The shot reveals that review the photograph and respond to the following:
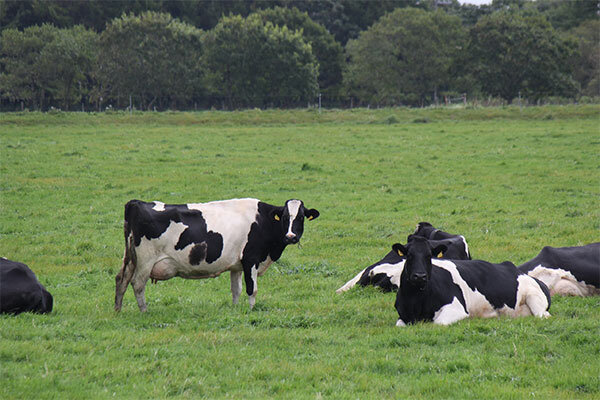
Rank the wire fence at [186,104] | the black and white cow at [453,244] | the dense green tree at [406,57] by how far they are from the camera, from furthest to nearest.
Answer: the dense green tree at [406,57] < the wire fence at [186,104] < the black and white cow at [453,244]

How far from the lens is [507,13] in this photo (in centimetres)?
7700

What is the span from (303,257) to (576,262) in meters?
5.85

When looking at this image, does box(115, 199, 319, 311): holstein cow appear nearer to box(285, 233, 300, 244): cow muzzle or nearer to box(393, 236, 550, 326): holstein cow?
box(285, 233, 300, 244): cow muzzle

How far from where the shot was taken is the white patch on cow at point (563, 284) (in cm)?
1230

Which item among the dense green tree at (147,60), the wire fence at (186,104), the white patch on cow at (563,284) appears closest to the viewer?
the white patch on cow at (563,284)

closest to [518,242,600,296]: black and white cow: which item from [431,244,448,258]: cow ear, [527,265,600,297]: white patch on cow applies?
[527,265,600,297]: white patch on cow

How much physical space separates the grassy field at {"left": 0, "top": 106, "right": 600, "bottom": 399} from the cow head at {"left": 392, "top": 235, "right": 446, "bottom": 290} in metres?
0.67

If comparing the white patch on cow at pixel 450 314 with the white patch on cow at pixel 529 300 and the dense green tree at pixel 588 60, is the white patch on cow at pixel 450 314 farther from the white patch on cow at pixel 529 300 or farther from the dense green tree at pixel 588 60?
the dense green tree at pixel 588 60

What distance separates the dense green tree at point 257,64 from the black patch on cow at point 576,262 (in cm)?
6861

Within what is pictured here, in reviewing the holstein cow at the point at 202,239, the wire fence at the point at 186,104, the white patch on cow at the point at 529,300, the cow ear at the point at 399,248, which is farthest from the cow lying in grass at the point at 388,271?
the wire fence at the point at 186,104

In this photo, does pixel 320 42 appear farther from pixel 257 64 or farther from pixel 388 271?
pixel 388 271

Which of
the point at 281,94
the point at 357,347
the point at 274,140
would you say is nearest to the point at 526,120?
the point at 274,140

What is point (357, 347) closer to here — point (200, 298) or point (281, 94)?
point (200, 298)

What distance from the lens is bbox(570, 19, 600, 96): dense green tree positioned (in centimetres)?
8594
